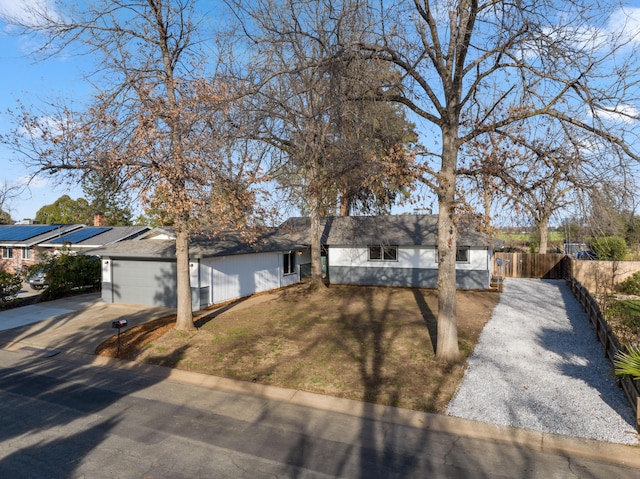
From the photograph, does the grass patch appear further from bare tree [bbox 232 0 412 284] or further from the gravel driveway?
bare tree [bbox 232 0 412 284]

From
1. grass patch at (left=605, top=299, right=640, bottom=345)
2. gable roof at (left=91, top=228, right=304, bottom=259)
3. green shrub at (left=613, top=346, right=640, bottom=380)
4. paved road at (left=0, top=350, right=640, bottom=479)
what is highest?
gable roof at (left=91, top=228, right=304, bottom=259)

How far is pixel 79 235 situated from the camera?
32219 millimetres

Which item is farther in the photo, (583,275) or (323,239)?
(323,239)

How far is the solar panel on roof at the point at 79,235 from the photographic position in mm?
30970

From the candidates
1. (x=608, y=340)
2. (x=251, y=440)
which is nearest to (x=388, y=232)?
(x=608, y=340)

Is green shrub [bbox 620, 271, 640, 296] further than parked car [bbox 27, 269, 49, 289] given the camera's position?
No

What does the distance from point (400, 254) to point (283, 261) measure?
675cm

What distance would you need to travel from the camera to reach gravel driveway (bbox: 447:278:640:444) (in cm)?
693

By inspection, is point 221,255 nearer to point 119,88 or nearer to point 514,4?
point 119,88

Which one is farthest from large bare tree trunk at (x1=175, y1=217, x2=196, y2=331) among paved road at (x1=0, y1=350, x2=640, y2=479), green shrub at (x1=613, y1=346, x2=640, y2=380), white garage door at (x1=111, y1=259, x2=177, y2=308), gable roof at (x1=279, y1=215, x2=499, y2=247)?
green shrub at (x1=613, y1=346, x2=640, y2=380)

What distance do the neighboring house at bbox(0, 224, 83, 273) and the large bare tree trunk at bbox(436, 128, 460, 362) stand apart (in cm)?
3252

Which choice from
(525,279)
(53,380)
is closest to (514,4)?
(53,380)

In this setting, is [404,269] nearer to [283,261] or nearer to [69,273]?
[283,261]

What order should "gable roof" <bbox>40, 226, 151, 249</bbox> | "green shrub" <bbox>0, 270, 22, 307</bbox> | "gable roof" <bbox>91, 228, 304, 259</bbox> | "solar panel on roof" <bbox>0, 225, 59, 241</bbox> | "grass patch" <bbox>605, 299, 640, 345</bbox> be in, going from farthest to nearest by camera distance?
"solar panel on roof" <bbox>0, 225, 59, 241</bbox> → "gable roof" <bbox>40, 226, 151, 249</bbox> → "green shrub" <bbox>0, 270, 22, 307</bbox> → "gable roof" <bbox>91, 228, 304, 259</bbox> → "grass patch" <bbox>605, 299, 640, 345</bbox>
